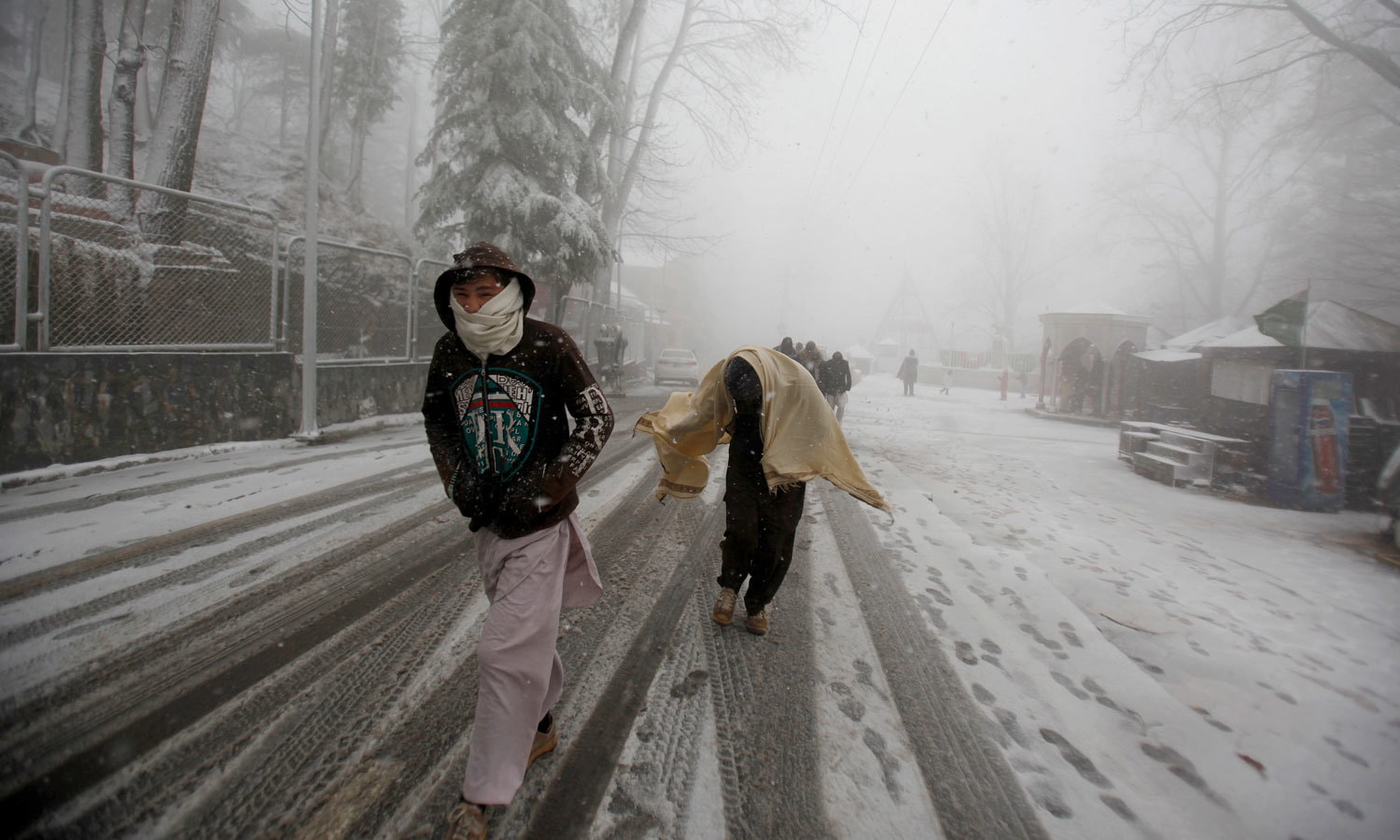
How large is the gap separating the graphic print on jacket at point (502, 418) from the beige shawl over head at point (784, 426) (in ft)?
4.92

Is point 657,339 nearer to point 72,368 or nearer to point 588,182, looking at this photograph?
point 588,182

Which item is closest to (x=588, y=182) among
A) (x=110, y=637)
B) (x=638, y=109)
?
(x=638, y=109)

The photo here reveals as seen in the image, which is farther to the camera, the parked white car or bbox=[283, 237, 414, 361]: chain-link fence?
the parked white car

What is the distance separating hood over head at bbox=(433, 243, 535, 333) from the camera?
2.04 m

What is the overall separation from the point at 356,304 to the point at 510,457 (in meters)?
10.1

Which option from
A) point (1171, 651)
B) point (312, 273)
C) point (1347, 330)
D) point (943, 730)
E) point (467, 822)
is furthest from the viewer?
point (1347, 330)

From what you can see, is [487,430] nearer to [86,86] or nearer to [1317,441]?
[1317,441]

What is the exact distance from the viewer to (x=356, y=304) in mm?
10516

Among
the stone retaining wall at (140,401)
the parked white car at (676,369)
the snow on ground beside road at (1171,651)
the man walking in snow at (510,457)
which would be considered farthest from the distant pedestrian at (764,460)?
the parked white car at (676,369)

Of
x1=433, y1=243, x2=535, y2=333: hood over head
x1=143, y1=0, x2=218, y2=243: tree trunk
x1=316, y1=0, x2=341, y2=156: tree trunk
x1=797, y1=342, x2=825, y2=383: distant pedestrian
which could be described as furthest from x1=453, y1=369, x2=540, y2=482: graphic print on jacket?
x1=316, y1=0, x2=341, y2=156: tree trunk

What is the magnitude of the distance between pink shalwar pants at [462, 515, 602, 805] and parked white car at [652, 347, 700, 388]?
20.7 meters

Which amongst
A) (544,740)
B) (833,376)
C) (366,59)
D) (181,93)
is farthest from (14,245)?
(366,59)

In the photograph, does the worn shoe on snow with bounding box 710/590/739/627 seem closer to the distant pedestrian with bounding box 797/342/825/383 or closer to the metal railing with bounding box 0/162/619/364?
the metal railing with bounding box 0/162/619/364

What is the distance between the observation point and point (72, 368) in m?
5.96
